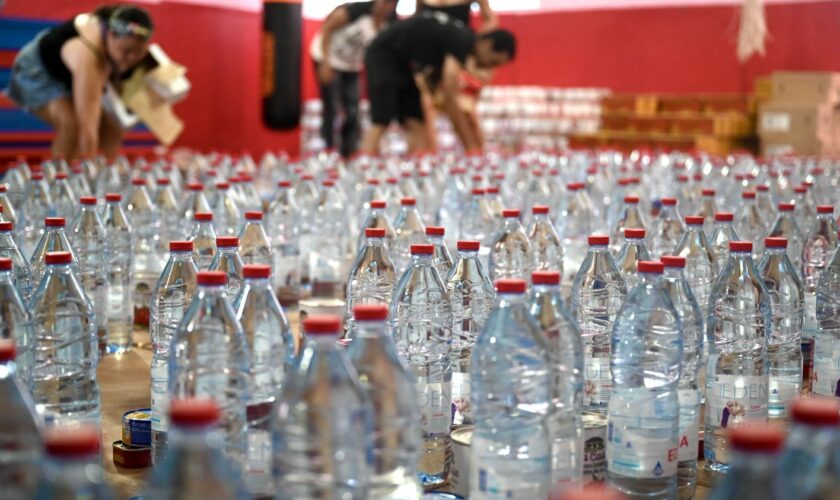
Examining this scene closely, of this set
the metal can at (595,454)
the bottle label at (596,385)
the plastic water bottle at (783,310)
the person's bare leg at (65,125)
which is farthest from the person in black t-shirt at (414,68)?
the metal can at (595,454)

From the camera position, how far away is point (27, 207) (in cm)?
380

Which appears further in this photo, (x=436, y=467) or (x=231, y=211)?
(x=231, y=211)

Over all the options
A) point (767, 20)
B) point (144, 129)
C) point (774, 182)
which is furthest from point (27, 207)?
point (767, 20)

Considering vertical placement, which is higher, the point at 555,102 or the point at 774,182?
the point at 555,102

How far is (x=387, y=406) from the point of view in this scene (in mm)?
1599

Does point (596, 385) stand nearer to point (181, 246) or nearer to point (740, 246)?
point (740, 246)

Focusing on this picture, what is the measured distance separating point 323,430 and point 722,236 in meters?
2.02

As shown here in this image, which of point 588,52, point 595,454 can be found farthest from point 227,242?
point 588,52

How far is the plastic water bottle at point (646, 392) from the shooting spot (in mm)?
1778

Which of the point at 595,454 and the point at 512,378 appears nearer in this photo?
the point at 512,378

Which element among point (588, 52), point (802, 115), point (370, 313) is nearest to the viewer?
point (370, 313)

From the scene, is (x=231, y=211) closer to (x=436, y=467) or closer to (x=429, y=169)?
(x=429, y=169)

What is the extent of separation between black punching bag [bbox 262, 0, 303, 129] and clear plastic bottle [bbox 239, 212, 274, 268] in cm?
669

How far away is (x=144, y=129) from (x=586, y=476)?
914 cm
